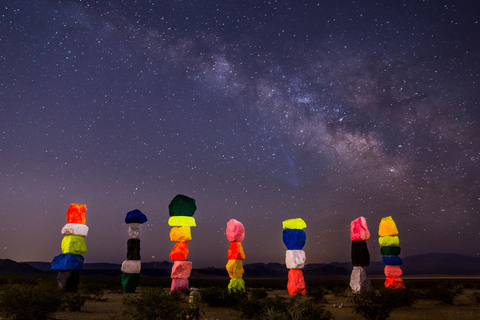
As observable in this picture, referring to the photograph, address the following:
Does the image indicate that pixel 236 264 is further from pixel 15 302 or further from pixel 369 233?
pixel 15 302

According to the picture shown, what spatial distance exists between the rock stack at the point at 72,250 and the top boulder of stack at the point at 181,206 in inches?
157

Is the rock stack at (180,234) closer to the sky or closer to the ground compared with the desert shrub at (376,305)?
closer to the sky

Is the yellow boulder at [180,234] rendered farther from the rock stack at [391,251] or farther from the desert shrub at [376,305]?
the rock stack at [391,251]

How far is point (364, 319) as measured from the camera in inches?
422

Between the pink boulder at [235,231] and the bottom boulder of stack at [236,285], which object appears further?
the pink boulder at [235,231]

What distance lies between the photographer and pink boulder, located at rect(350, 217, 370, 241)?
16625 mm

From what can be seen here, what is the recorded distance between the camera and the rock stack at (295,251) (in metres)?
15.5

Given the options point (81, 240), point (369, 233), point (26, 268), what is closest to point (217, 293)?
point (81, 240)

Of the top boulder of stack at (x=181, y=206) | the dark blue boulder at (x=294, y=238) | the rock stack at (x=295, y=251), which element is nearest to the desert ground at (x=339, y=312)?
the rock stack at (x=295, y=251)

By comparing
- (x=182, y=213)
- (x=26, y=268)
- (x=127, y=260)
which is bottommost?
(x=26, y=268)

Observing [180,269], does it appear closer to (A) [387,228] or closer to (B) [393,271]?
(A) [387,228]

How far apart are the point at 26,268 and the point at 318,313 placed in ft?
410

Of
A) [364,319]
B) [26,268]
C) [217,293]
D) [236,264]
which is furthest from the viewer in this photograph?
[26,268]

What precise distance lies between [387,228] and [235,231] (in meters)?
7.78
